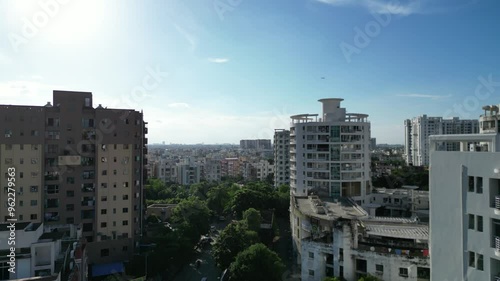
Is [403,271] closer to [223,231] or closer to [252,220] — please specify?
[223,231]

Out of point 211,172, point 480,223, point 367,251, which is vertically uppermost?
point 480,223

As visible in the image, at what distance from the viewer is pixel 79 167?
68.6 ft

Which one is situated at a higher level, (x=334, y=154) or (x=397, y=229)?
(x=334, y=154)

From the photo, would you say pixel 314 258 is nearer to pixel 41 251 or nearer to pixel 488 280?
pixel 488 280

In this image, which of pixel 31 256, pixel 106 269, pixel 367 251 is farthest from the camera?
pixel 106 269

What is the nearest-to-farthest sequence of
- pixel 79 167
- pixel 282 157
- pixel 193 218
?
pixel 79 167 → pixel 193 218 → pixel 282 157

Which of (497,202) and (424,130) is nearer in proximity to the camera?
(497,202)

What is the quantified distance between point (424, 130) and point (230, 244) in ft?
191

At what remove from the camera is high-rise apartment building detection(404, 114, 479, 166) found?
56.9m

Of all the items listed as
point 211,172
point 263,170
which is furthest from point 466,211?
point 211,172

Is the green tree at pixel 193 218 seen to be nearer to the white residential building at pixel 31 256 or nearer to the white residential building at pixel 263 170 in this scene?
the white residential building at pixel 31 256

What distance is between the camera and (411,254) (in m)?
12.4

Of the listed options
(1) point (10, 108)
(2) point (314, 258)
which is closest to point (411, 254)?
(2) point (314, 258)

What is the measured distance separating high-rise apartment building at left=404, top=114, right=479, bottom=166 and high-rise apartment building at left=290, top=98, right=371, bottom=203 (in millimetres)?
37125
